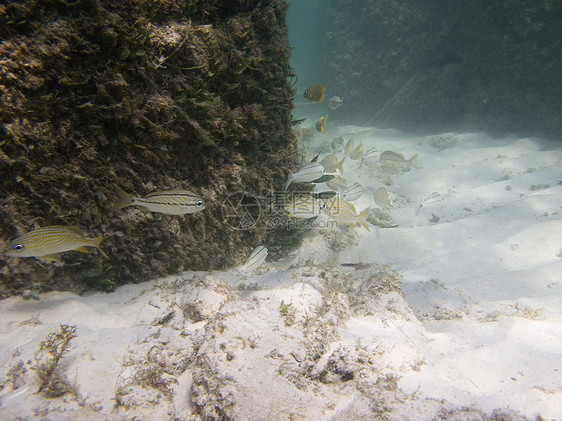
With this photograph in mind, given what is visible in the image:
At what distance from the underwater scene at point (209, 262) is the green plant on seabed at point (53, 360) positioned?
2 cm

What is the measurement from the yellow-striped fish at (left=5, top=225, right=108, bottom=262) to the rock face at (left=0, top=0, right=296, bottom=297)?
1.51 feet

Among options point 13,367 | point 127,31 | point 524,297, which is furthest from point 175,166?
point 524,297

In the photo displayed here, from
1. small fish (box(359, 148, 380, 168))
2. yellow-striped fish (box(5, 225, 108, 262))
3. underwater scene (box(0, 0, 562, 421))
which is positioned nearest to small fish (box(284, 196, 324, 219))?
underwater scene (box(0, 0, 562, 421))

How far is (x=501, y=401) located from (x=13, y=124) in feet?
16.8

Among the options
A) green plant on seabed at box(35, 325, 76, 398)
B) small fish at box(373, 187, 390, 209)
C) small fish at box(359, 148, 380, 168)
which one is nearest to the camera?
green plant on seabed at box(35, 325, 76, 398)

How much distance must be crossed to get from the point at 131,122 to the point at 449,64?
52.1 feet

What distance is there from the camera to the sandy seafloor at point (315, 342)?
2006 millimetres

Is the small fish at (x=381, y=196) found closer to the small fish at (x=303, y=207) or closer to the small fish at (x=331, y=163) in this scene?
the small fish at (x=331, y=163)

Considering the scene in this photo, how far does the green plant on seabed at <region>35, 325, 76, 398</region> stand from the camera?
211 centimetres

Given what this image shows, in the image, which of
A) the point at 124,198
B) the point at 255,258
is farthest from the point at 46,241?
the point at 255,258

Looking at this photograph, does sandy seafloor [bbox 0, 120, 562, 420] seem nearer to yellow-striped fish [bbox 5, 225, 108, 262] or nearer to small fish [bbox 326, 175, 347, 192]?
yellow-striped fish [bbox 5, 225, 108, 262]

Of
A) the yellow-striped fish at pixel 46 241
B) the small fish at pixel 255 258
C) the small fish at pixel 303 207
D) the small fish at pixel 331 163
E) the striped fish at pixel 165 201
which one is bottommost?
the small fish at pixel 255 258

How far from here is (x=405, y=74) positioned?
1402cm

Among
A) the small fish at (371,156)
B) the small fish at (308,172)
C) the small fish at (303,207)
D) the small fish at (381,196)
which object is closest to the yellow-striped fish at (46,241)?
the small fish at (303,207)
